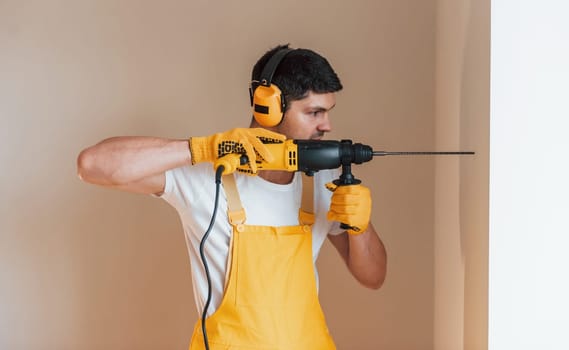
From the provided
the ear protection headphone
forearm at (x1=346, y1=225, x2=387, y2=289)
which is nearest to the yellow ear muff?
the ear protection headphone

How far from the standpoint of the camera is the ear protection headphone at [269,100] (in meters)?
1.64

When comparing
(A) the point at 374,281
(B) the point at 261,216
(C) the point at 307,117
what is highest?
(C) the point at 307,117

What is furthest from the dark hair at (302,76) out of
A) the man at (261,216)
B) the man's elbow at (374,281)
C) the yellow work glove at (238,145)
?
the man's elbow at (374,281)

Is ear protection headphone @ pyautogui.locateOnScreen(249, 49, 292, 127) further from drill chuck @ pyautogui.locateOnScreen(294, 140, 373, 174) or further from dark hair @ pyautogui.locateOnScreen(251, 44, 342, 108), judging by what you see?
drill chuck @ pyautogui.locateOnScreen(294, 140, 373, 174)

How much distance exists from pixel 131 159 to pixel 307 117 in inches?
18.0

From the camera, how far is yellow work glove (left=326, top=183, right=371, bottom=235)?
158 centimetres

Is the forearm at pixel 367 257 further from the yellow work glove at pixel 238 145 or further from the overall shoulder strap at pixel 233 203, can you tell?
the yellow work glove at pixel 238 145

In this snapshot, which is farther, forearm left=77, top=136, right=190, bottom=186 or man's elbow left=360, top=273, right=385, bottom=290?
man's elbow left=360, top=273, right=385, bottom=290

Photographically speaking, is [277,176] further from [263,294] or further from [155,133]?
[155,133]

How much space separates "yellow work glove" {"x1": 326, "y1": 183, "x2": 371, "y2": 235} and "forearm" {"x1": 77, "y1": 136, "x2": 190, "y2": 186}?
0.37 meters

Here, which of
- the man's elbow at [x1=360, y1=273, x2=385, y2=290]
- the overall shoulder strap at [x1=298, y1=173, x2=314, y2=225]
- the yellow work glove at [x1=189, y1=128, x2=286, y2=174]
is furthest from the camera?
the man's elbow at [x1=360, y1=273, x2=385, y2=290]

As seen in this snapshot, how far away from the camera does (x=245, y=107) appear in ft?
A: 8.14

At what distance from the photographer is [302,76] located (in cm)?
168

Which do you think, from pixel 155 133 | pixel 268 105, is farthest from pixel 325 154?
pixel 155 133
